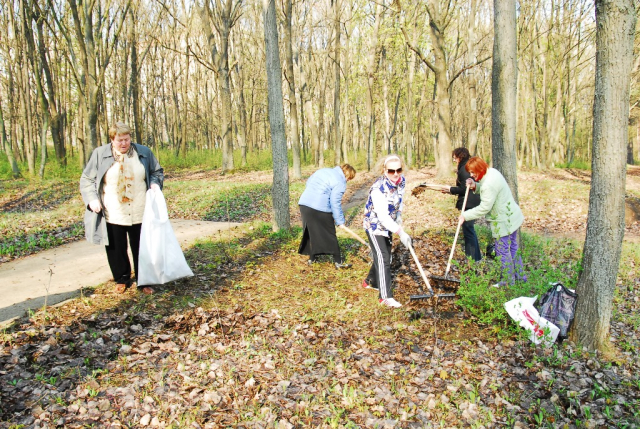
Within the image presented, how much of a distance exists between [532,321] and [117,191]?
16.1ft

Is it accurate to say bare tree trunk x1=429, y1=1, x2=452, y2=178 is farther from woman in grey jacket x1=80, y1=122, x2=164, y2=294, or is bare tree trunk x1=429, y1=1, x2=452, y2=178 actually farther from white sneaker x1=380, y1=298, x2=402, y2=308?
woman in grey jacket x1=80, y1=122, x2=164, y2=294

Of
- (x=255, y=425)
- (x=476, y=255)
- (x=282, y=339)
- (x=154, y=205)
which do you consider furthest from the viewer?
(x=476, y=255)

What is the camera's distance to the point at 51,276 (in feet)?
18.9

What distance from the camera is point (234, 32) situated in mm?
30375

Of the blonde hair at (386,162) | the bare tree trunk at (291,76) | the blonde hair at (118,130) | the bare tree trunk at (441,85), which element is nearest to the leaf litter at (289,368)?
the blonde hair at (386,162)

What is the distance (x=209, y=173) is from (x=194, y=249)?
15.4m

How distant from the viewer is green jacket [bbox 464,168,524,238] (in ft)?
18.6

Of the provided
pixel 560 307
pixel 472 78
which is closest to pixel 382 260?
pixel 560 307

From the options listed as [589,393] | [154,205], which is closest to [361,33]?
[154,205]

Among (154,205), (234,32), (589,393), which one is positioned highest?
(234,32)

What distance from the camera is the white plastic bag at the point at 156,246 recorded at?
A: 17.1ft

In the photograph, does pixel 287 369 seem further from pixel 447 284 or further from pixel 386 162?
pixel 447 284

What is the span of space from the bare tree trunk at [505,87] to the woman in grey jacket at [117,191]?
17.0 feet

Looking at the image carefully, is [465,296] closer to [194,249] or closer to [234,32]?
[194,249]
